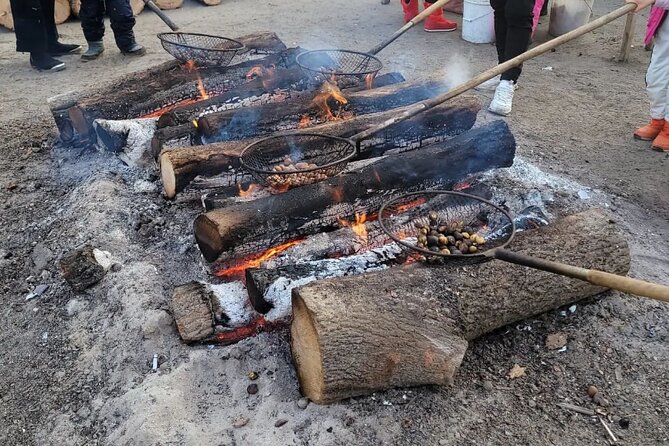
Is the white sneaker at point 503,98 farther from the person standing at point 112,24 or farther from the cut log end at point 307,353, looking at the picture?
the person standing at point 112,24

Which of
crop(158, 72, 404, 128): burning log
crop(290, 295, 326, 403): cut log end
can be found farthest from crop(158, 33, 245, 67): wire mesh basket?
crop(290, 295, 326, 403): cut log end

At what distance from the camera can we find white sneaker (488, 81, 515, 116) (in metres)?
5.11

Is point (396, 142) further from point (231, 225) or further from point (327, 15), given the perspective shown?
point (327, 15)

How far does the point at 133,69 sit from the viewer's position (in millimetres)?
6492

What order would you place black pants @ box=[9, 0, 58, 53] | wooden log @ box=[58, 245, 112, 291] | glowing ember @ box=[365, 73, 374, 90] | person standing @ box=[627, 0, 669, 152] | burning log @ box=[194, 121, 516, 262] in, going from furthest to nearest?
black pants @ box=[9, 0, 58, 53]
glowing ember @ box=[365, 73, 374, 90]
person standing @ box=[627, 0, 669, 152]
wooden log @ box=[58, 245, 112, 291]
burning log @ box=[194, 121, 516, 262]

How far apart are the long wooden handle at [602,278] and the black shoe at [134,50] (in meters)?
5.89

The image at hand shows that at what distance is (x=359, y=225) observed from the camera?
3141 mm

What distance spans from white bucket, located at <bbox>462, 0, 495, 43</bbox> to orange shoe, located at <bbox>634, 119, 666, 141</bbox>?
297cm

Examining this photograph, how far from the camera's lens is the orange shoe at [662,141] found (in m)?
4.57

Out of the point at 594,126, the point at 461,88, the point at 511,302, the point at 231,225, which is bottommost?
the point at 594,126

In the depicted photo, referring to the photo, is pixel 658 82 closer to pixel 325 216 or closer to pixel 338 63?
pixel 338 63

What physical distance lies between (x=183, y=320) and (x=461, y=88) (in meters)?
2.11

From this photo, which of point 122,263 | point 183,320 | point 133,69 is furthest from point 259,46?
point 183,320

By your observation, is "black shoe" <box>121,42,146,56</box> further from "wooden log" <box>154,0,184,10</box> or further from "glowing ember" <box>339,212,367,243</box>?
"glowing ember" <box>339,212,367,243</box>
